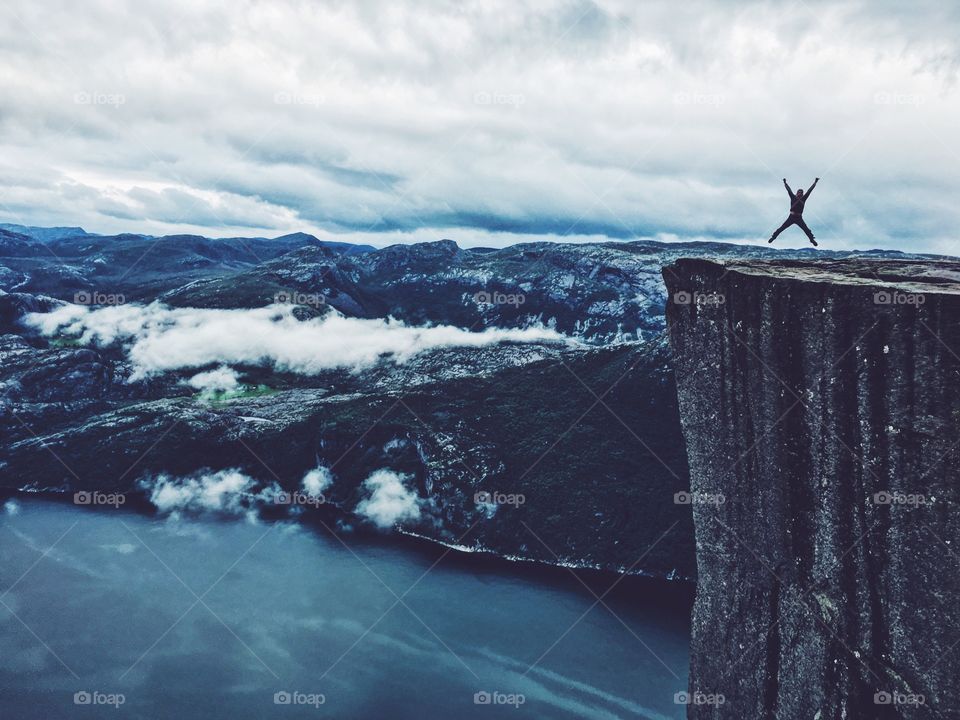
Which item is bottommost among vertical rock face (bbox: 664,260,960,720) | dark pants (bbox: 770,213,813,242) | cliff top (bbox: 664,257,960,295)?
vertical rock face (bbox: 664,260,960,720)

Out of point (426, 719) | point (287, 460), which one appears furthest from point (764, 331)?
point (287, 460)

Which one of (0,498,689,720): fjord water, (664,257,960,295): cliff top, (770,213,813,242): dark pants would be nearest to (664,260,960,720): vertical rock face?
(664,257,960,295): cliff top

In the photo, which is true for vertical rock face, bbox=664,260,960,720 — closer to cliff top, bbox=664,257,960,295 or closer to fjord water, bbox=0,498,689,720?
cliff top, bbox=664,257,960,295

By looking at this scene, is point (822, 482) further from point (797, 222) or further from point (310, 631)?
point (310, 631)

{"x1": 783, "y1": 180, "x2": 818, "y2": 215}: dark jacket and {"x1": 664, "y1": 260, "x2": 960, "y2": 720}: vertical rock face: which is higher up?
{"x1": 783, "y1": 180, "x2": 818, "y2": 215}: dark jacket

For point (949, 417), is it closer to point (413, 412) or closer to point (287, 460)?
point (413, 412)

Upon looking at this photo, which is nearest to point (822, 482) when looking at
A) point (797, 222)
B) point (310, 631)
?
point (797, 222)
